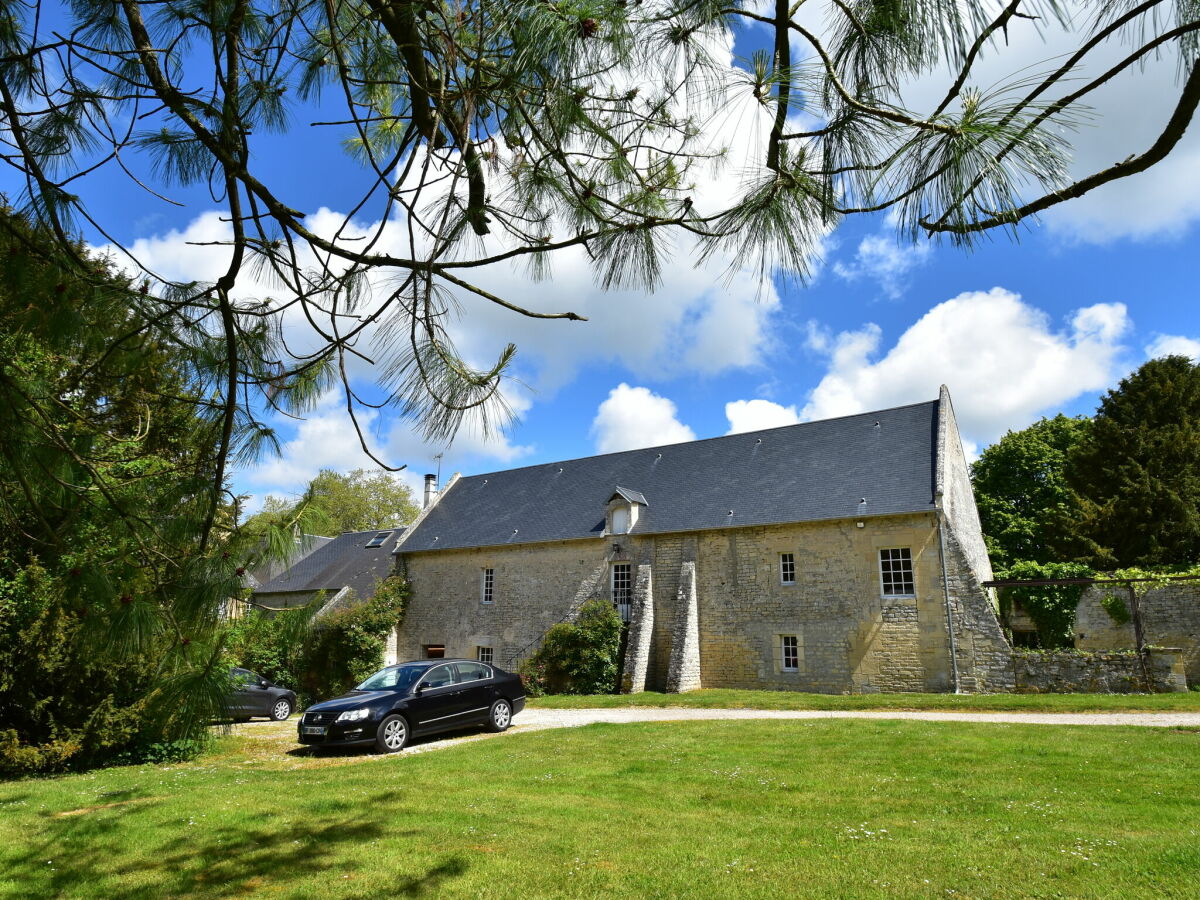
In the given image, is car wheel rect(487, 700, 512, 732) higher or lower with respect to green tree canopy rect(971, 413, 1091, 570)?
lower

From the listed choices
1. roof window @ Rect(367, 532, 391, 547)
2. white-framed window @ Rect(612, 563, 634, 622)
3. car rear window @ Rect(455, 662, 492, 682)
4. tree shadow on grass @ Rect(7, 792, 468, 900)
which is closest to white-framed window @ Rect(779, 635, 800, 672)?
white-framed window @ Rect(612, 563, 634, 622)

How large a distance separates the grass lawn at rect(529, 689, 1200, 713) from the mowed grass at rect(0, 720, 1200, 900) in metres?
4.21

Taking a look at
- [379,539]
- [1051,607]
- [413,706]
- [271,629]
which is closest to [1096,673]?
[1051,607]

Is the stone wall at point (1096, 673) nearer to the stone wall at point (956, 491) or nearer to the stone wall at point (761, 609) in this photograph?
the stone wall at point (761, 609)

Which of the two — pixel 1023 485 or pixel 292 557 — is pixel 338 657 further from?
pixel 1023 485

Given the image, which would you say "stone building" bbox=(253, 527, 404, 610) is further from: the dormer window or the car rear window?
the car rear window

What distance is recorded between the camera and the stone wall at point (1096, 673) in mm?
14703

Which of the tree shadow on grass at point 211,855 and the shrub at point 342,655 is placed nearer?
the tree shadow on grass at point 211,855

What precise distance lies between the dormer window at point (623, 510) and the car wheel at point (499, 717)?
9646 mm

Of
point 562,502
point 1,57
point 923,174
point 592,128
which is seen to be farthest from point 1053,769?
point 562,502

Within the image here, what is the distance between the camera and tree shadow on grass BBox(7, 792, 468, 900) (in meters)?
4.66

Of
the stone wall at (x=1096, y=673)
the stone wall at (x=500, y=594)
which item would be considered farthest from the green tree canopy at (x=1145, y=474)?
the stone wall at (x=500, y=594)

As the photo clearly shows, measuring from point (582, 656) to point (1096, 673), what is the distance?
38.6ft

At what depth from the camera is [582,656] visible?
1975 centimetres
